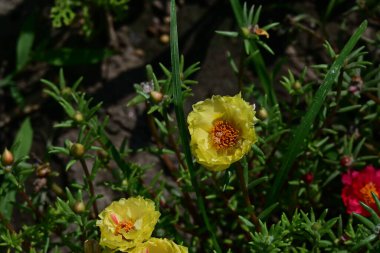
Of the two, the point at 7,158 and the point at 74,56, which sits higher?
the point at 7,158

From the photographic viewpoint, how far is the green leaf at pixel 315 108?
218 cm

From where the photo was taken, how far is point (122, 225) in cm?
200

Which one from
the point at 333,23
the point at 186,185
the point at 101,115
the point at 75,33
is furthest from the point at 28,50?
the point at 333,23

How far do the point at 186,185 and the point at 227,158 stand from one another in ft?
2.44

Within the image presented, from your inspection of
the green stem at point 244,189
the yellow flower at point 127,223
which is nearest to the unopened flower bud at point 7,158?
the yellow flower at point 127,223

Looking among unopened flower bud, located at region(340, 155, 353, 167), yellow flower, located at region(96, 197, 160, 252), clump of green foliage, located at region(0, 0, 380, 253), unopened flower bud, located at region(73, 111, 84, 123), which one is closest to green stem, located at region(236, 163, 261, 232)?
clump of green foliage, located at region(0, 0, 380, 253)

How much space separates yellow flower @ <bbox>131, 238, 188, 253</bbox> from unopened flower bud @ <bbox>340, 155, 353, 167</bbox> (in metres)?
0.99

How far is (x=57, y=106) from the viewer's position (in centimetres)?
343

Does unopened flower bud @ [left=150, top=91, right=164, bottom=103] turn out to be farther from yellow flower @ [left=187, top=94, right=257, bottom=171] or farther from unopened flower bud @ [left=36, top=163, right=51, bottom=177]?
unopened flower bud @ [left=36, top=163, right=51, bottom=177]

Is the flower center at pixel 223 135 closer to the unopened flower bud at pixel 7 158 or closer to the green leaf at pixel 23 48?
the unopened flower bud at pixel 7 158

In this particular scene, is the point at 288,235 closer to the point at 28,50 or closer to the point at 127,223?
the point at 127,223

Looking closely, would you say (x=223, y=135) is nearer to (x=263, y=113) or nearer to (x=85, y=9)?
(x=263, y=113)

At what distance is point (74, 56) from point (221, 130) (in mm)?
1622

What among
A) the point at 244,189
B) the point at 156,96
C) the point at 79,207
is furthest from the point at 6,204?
the point at 244,189
